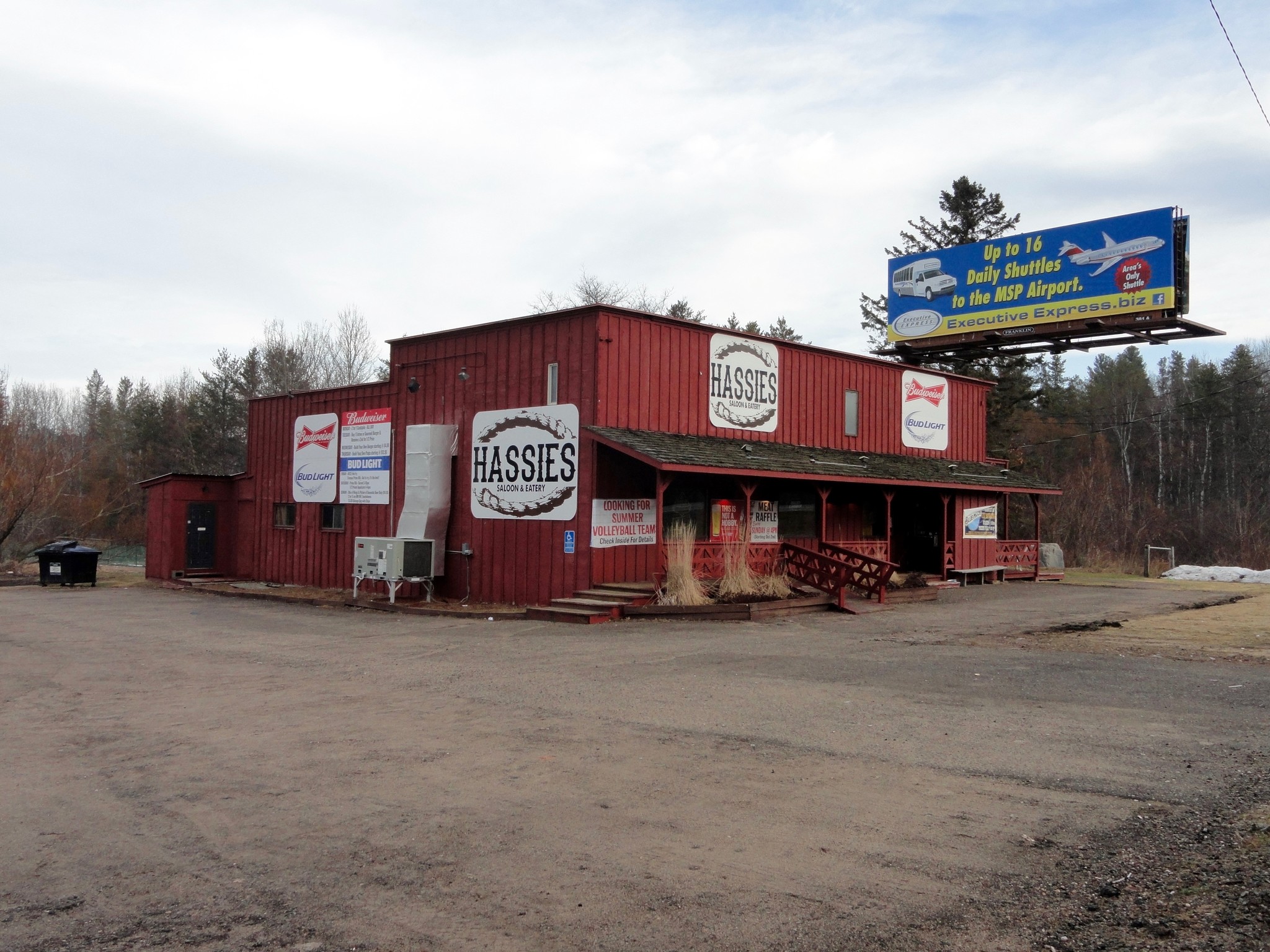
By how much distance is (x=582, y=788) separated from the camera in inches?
269

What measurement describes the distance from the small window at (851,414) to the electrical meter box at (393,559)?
36.3 ft

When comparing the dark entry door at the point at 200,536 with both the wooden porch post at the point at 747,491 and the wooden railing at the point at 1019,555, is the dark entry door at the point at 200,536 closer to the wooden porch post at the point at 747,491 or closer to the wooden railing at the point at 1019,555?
the wooden porch post at the point at 747,491

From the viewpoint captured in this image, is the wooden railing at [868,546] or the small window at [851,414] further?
the small window at [851,414]

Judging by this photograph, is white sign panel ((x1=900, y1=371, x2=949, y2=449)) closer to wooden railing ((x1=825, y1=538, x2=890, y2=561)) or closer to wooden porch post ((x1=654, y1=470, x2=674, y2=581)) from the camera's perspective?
wooden railing ((x1=825, y1=538, x2=890, y2=561))

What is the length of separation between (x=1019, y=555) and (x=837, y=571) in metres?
12.0

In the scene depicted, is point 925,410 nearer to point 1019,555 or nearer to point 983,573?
point 983,573

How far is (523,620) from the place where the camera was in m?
18.2

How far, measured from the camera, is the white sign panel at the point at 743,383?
2158 centimetres

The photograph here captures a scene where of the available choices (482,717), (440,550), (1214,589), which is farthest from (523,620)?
(1214,589)

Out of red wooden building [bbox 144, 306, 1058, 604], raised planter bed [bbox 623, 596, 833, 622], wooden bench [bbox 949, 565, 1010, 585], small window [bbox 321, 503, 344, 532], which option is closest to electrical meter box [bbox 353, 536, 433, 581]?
red wooden building [bbox 144, 306, 1058, 604]

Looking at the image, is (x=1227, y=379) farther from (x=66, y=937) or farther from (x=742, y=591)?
(x=66, y=937)

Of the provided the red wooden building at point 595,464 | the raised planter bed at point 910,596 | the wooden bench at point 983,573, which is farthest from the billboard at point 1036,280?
the raised planter bed at point 910,596

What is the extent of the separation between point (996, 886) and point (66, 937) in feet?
14.4

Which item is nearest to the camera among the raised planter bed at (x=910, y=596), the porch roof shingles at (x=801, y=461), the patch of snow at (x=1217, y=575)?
the porch roof shingles at (x=801, y=461)
